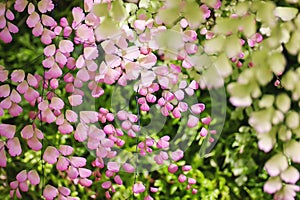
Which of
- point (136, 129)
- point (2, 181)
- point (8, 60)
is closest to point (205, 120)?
point (136, 129)

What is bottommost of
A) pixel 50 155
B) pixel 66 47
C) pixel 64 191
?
pixel 64 191

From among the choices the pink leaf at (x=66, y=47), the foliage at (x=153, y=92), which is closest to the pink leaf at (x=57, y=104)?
the foliage at (x=153, y=92)

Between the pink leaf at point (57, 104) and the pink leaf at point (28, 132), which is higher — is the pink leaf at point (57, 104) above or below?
above

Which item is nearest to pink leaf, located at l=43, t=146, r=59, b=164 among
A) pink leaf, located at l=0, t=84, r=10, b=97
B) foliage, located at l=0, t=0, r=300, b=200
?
foliage, located at l=0, t=0, r=300, b=200

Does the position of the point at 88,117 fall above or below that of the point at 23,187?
above

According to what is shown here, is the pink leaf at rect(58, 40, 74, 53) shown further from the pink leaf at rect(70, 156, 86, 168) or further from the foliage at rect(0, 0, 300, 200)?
the pink leaf at rect(70, 156, 86, 168)

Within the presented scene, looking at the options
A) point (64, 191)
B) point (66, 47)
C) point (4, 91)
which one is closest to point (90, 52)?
point (66, 47)

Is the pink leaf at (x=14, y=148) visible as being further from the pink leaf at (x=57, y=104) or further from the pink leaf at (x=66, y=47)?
the pink leaf at (x=66, y=47)

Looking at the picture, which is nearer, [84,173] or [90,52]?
[90,52]

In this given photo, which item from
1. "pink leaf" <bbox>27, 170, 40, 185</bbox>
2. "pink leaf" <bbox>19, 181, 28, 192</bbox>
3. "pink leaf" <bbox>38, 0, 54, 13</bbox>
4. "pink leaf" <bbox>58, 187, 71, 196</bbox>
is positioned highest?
"pink leaf" <bbox>38, 0, 54, 13</bbox>

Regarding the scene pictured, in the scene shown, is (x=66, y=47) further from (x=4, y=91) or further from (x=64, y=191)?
(x=64, y=191)

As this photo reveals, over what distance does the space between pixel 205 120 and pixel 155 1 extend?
322 millimetres

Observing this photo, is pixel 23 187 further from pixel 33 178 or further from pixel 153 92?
pixel 153 92

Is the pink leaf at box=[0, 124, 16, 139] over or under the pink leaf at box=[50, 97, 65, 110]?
under
